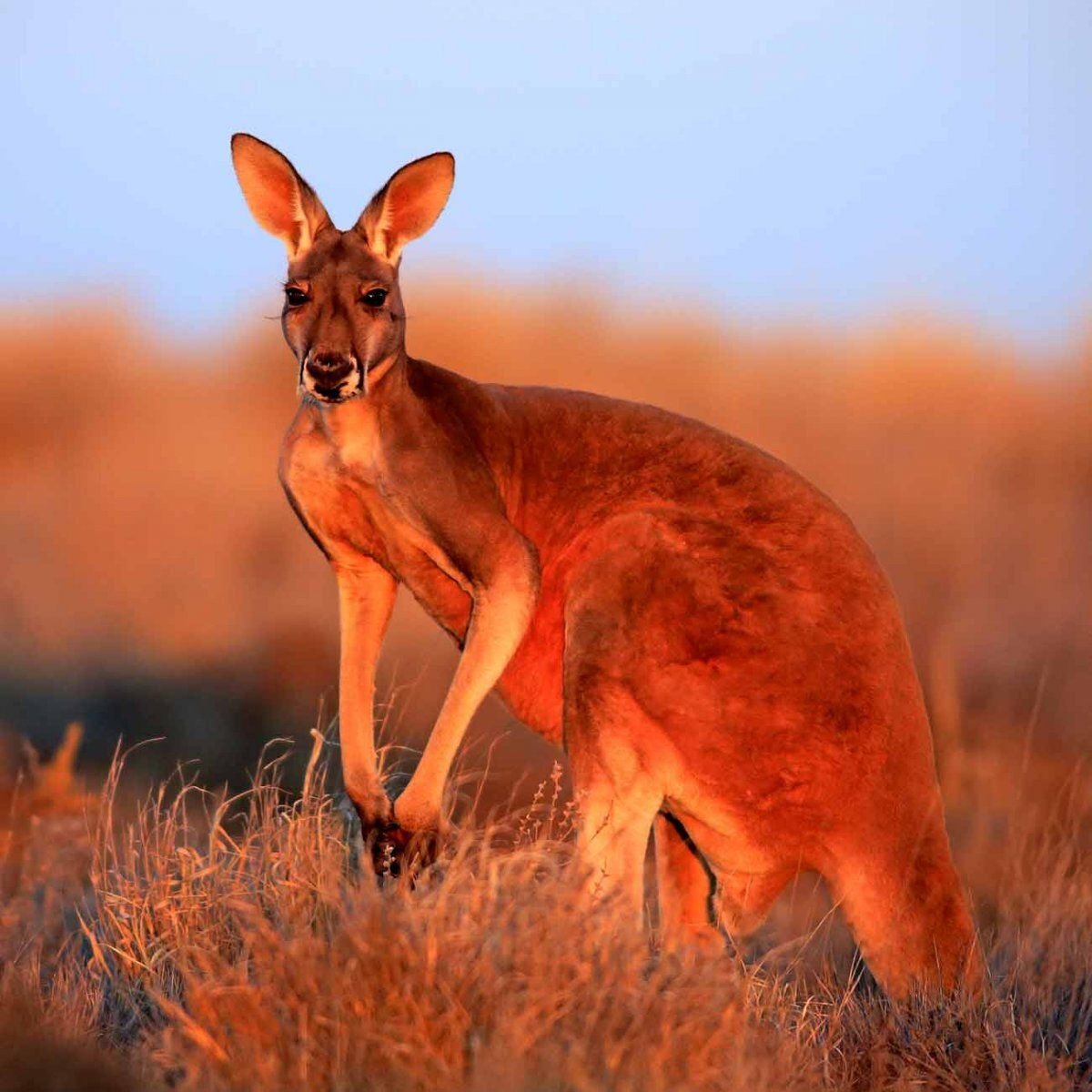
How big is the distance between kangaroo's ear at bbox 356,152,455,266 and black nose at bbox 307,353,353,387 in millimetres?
683

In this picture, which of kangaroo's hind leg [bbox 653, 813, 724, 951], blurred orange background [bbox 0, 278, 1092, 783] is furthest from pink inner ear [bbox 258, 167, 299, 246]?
blurred orange background [bbox 0, 278, 1092, 783]

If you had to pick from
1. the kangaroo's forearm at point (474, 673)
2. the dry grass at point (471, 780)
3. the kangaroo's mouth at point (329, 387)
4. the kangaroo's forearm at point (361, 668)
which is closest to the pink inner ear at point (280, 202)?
the kangaroo's mouth at point (329, 387)

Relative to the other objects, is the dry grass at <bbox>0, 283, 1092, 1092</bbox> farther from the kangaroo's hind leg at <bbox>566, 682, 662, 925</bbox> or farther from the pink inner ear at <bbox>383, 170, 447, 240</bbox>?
the pink inner ear at <bbox>383, 170, 447, 240</bbox>

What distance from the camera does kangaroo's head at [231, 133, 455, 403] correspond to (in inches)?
226

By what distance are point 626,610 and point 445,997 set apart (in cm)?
181

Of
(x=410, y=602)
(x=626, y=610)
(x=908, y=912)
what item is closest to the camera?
(x=908, y=912)

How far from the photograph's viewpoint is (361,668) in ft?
20.5

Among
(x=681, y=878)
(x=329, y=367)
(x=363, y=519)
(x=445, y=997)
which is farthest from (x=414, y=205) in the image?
(x=445, y=997)

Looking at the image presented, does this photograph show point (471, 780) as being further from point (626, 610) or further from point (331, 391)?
point (331, 391)

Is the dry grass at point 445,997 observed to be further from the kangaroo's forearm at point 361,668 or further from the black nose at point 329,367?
the black nose at point 329,367

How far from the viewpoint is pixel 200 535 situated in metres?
17.5

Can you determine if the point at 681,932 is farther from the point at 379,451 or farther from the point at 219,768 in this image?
the point at 219,768

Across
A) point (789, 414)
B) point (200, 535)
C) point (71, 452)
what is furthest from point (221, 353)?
point (789, 414)

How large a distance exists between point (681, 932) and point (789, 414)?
13955mm
